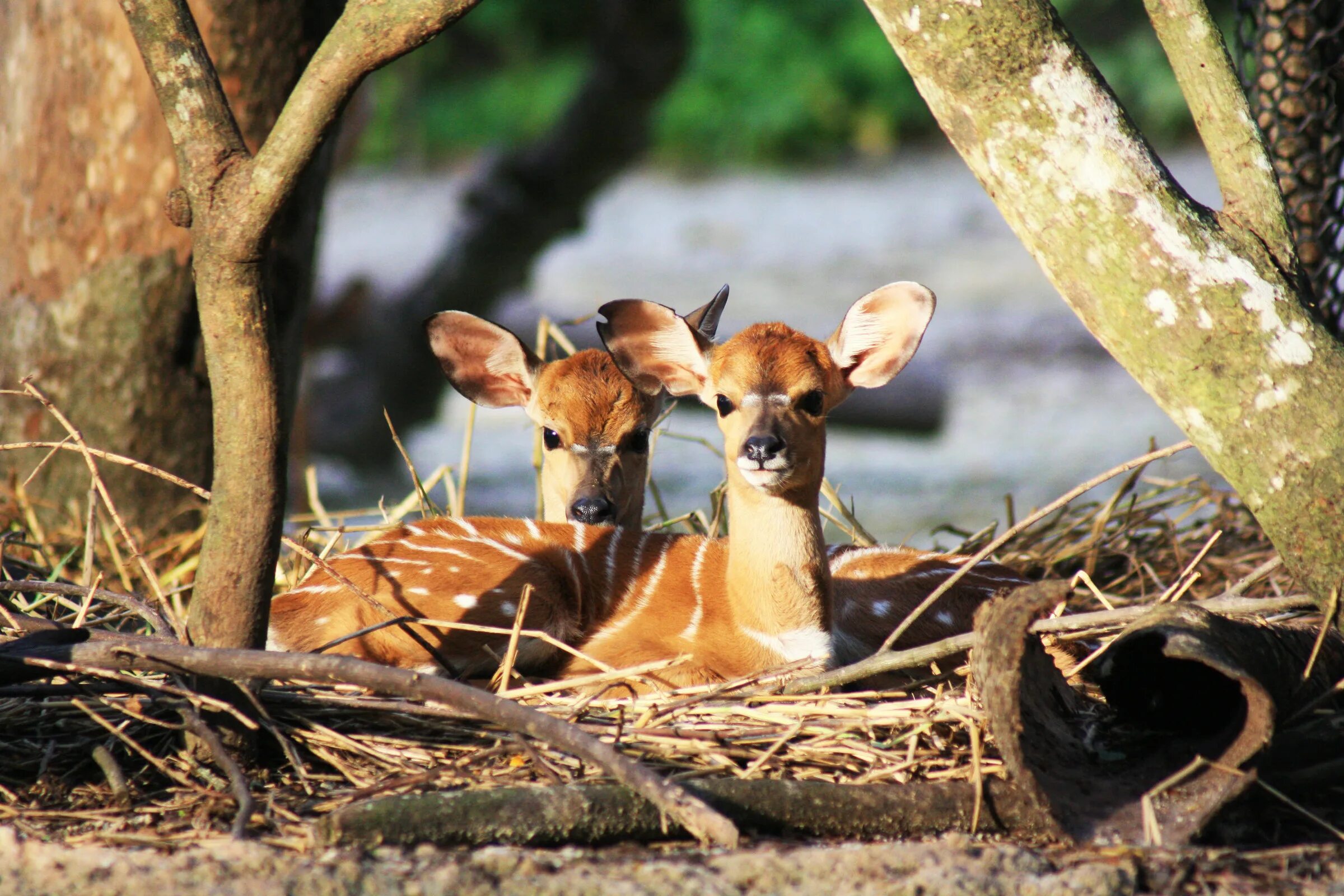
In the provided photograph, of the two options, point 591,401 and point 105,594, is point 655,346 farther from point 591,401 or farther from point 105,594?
point 105,594

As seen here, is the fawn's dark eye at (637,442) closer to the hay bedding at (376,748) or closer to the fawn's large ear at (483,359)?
the fawn's large ear at (483,359)

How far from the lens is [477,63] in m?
18.8

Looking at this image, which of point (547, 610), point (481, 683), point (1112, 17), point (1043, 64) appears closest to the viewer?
point (1043, 64)

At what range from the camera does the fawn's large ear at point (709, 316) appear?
3928 mm

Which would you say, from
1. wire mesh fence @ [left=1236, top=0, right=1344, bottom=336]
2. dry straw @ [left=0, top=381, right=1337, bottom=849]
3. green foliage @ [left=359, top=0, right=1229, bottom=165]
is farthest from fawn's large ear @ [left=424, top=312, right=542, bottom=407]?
green foliage @ [left=359, top=0, right=1229, bottom=165]

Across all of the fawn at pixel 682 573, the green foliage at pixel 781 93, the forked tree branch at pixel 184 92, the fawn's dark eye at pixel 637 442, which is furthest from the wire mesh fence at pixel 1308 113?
the green foliage at pixel 781 93

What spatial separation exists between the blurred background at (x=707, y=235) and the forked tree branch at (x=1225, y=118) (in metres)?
2.74

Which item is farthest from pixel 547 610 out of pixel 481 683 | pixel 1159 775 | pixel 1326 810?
pixel 1326 810

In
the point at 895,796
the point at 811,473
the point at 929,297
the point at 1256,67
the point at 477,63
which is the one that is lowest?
the point at 895,796

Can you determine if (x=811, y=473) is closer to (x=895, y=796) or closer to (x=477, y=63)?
(x=895, y=796)

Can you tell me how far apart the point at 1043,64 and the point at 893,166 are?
13.0 metres

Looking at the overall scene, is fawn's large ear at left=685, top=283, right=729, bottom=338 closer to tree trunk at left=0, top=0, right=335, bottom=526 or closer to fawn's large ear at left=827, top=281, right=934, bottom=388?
fawn's large ear at left=827, top=281, right=934, bottom=388

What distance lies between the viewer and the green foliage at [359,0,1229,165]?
14.5 metres

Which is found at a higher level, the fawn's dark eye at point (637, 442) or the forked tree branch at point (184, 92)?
the forked tree branch at point (184, 92)
